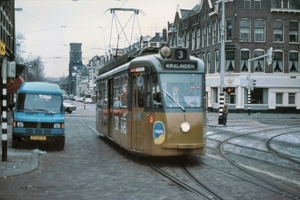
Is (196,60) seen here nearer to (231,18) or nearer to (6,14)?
(6,14)

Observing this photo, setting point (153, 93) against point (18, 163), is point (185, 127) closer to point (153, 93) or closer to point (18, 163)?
point (153, 93)

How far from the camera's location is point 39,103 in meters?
15.9

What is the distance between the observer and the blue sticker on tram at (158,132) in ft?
37.7

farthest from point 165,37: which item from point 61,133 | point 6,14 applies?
point 61,133

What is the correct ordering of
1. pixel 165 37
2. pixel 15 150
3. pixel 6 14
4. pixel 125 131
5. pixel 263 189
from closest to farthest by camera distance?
pixel 263 189
pixel 125 131
pixel 15 150
pixel 6 14
pixel 165 37

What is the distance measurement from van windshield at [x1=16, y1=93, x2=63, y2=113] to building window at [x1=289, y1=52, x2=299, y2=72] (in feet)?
132

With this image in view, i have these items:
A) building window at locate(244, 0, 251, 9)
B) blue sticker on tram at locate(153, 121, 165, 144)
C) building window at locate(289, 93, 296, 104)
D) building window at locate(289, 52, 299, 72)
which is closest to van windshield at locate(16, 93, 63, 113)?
blue sticker on tram at locate(153, 121, 165, 144)

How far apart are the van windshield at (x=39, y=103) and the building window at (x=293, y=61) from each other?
4037 centimetres

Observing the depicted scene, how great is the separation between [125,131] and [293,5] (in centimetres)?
4384

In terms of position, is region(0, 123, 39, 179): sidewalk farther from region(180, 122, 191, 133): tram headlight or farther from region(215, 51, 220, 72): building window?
region(215, 51, 220, 72): building window

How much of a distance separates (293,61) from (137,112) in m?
42.8

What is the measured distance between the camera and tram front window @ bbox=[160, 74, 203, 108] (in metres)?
11.6

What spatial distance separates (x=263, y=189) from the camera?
8.69 metres

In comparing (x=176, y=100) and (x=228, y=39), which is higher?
(x=228, y=39)
